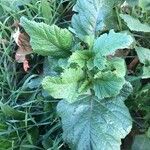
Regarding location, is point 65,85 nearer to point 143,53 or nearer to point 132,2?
point 143,53

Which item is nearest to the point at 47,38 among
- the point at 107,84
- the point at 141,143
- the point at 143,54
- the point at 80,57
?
the point at 80,57

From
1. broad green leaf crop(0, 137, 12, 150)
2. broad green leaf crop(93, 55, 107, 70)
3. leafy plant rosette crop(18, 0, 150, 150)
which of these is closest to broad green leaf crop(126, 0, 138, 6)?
leafy plant rosette crop(18, 0, 150, 150)

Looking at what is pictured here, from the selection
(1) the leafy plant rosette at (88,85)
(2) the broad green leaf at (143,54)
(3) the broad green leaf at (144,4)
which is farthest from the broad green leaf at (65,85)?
(3) the broad green leaf at (144,4)

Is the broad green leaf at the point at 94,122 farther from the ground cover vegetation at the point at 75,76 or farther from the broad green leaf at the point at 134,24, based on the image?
the broad green leaf at the point at 134,24

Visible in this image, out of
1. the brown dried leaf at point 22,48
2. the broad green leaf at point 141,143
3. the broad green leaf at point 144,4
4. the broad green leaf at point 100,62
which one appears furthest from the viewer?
the brown dried leaf at point 22,48

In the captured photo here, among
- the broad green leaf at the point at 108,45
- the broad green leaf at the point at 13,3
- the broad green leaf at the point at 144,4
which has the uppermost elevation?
the broad green leaf at the point at 144,4

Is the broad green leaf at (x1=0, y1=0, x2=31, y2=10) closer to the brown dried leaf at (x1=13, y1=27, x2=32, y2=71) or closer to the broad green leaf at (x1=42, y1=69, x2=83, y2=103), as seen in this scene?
the brown dried leaf at (x1=13, y1=27, x2=32, y2=71)
